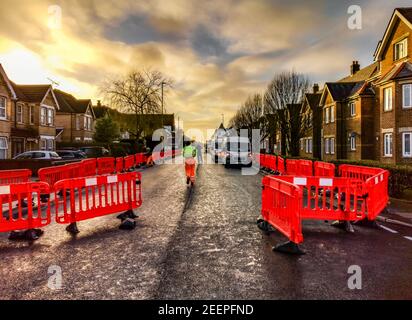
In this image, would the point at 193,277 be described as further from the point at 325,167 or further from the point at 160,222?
the point at 325,167

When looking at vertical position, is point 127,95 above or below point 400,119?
above

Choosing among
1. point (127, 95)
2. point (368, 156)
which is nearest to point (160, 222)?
point (368, 156)

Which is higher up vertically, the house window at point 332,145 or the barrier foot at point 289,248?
the house window at point 332,145

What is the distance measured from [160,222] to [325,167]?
7.89 meters

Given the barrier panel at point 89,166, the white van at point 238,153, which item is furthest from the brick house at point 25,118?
the white van at point 238,153

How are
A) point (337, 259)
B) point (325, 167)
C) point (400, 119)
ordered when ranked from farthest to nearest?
1. point (400, 119)
2. point (325, 167)
3. point (337, 259)

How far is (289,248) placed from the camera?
602 centimetres

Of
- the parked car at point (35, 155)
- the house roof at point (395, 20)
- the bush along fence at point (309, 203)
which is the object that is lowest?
the bush along fence at point (309, 203)

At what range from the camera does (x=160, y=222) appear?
8.38 m

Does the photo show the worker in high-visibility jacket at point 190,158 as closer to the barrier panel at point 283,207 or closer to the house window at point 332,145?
the barrier panel at point 283,207

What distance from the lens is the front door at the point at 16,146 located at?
100.0 ft

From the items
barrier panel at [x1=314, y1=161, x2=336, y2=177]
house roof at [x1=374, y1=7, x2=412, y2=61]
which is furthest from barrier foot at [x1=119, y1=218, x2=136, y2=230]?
house roof at [x1=374, y1=7, x2=412, y2=61]

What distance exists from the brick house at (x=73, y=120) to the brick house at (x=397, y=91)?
128ft
